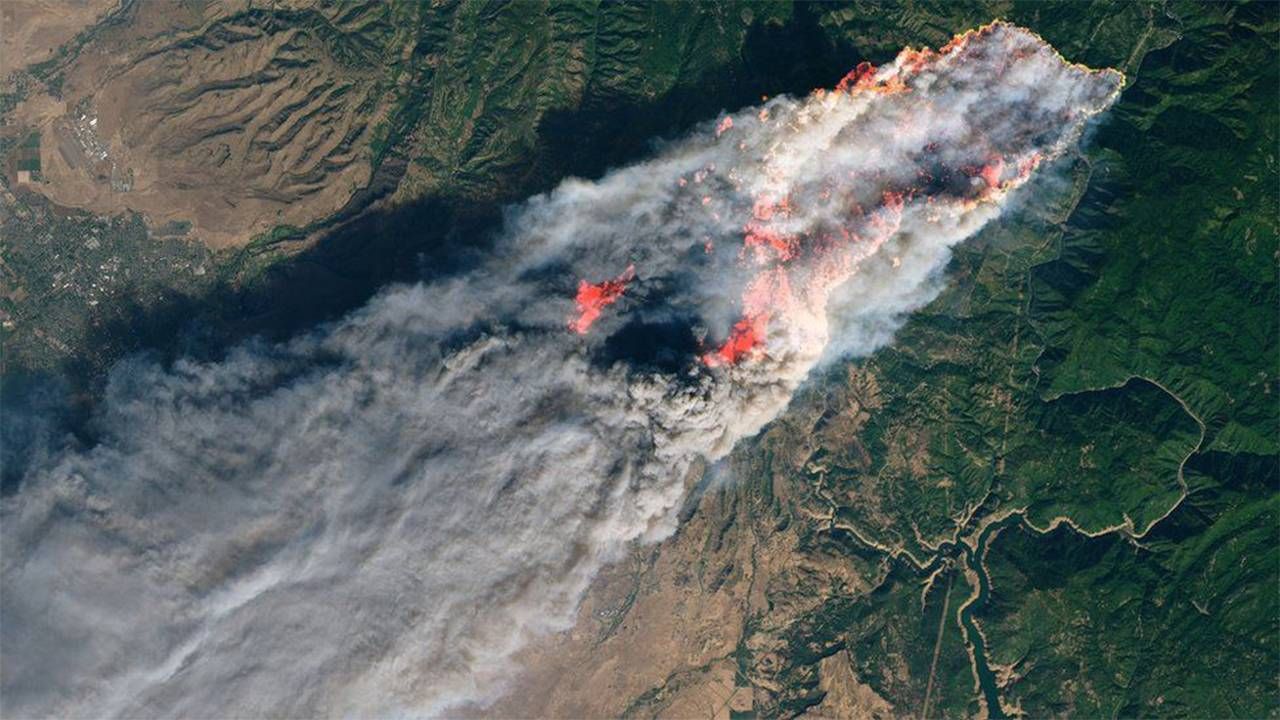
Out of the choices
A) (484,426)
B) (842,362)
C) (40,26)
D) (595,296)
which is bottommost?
(842,362)

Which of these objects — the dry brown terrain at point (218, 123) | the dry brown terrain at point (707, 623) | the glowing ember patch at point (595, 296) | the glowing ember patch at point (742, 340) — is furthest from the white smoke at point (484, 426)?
the dry brown terrain at point (218, 123)

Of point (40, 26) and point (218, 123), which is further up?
point (40, 26)

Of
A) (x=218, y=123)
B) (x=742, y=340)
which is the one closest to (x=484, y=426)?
(x=742, y=340)

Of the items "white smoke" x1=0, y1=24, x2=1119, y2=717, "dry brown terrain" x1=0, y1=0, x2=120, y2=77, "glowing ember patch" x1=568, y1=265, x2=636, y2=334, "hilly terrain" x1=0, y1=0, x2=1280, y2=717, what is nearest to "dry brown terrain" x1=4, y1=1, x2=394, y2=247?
"hilly terrain" x1=0, y1=0, x2=1280, y2=717

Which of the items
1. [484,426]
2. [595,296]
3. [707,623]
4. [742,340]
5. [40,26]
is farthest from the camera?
[40,26]

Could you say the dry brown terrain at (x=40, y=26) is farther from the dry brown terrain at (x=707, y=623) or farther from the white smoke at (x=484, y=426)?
the dry brown terrain at (x=707, y=623)

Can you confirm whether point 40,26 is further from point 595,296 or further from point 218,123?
point 595,296
